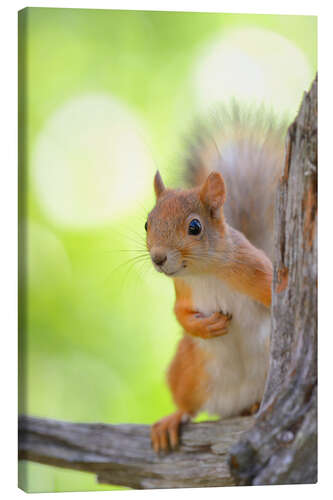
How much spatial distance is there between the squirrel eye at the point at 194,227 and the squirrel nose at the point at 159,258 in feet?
0.51

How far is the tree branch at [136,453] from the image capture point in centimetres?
350

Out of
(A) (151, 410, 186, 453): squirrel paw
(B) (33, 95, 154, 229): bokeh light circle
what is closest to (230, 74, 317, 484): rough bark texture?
(A) (151, 410, 186, 453): squirrel paw

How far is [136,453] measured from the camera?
3.59m

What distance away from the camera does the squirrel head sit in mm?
3254

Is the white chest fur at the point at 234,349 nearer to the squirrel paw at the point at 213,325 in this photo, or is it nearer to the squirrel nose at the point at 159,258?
the squirrel paw at the point at 213,325

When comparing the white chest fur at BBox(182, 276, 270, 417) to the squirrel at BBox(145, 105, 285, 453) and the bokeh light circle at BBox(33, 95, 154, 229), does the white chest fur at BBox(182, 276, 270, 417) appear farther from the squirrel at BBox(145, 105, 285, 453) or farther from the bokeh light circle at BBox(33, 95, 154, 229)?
the bokeh light circle at BBox(33, 95, 154, 229)

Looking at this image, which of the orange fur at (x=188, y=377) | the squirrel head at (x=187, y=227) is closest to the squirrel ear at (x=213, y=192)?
the squirrel head at (x=187, y=227)

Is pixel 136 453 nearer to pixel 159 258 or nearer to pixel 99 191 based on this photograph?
pixel 159 258

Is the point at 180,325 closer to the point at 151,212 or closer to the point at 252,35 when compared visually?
the point at 151,212

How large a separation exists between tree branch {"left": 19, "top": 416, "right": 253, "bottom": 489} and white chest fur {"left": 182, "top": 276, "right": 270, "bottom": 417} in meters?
0.10

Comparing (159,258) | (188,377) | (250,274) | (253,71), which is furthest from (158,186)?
(188,377)

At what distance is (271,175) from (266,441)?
41.7 inches

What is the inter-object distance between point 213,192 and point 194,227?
170 mm

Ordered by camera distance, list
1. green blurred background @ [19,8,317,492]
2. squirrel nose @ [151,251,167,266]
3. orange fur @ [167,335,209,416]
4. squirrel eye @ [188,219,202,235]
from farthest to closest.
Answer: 1. orange fur @ [167,335,209,416]
2. green blurred background @ [19,8,317,492]
3. squirrel eye @ [188,219,202,235]
4. squirrel nose @ [151,251,167,266]
